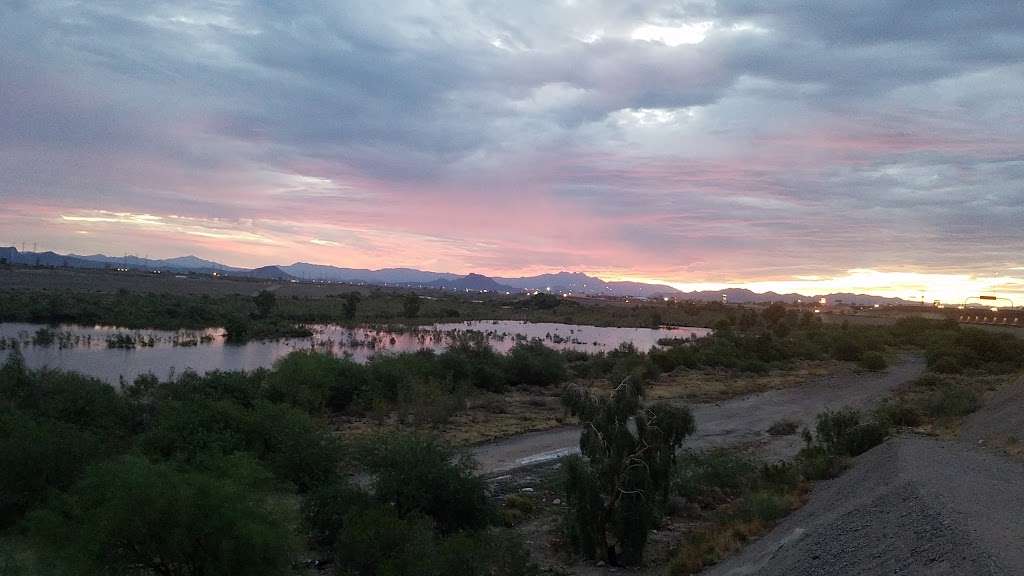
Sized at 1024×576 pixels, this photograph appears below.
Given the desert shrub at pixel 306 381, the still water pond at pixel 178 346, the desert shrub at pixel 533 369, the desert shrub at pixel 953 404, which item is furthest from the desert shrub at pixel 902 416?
the still water pond at pixel 178 346

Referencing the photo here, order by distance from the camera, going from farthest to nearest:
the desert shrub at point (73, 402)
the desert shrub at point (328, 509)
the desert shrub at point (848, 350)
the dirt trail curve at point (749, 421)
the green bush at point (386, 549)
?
the desert shrub at point (848, 350) < the dirt trail curve at point (749, 421) < the desert shrub at point (73, 402) < the desert shrub at point (328, 509) < the green bush at point (386, 549)

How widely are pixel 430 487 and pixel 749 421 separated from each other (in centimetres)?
2404

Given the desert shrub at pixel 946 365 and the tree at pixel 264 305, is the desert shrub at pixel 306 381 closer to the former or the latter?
the desert shrub at pixel 946 365

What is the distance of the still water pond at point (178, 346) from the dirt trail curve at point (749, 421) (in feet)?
55.9

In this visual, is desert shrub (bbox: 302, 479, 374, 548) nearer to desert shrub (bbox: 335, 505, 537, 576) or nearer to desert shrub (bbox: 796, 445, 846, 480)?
desert shrub (bbox: 335, 505, 537, 576)

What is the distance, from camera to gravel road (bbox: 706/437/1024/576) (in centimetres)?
1065

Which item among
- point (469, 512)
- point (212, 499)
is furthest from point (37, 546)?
point (469, 512)

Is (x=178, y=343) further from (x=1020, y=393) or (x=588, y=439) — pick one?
(x=1020, y=393)

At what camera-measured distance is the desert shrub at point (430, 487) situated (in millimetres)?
15406

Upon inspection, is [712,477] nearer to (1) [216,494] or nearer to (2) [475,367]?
(1) [216,494]

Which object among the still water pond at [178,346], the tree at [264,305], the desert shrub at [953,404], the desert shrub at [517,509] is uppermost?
the tree at [264,305]

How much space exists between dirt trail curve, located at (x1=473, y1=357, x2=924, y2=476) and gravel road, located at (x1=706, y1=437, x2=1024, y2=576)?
8498 millimetres

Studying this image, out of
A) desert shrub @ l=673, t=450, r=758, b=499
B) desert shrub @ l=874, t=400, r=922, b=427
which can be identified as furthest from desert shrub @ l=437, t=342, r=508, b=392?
desert shrub @ l=874, t=400, r=922, b=427

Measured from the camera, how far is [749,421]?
35531 mm
